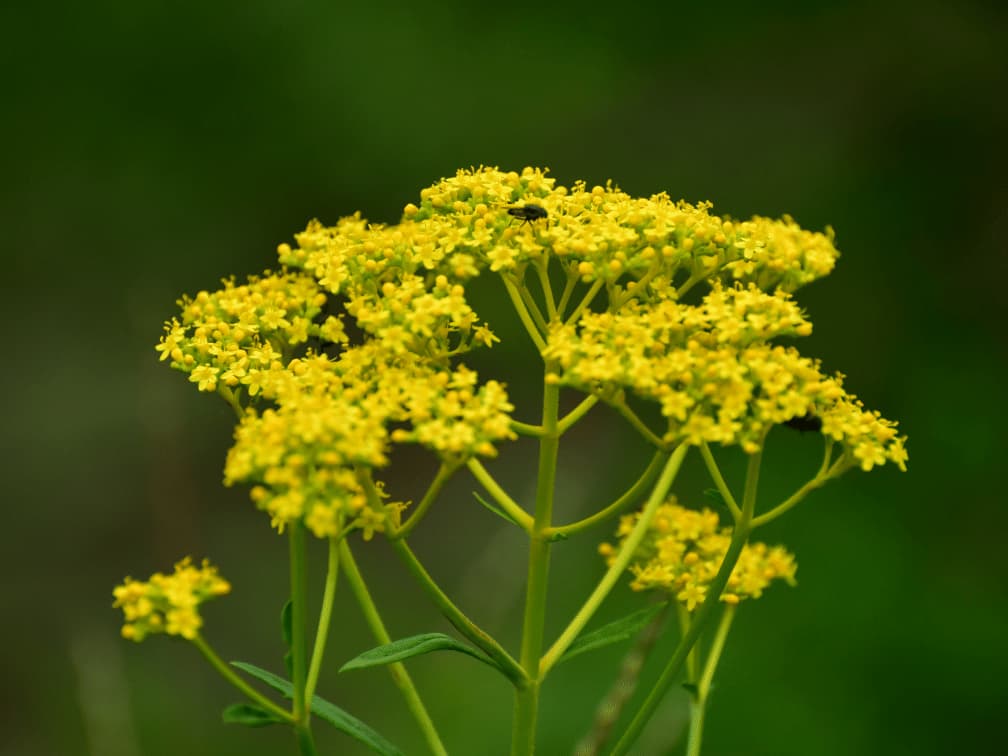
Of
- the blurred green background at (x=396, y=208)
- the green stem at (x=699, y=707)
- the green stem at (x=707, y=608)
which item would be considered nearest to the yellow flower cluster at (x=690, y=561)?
the green stem at (x=699, y=707)

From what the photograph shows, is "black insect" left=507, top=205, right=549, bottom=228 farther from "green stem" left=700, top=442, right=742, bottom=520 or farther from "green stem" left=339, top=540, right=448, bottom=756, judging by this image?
"green stem" left=339, top=540, right=448, bottom=756

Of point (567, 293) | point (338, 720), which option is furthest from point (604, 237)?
point (338, 720)

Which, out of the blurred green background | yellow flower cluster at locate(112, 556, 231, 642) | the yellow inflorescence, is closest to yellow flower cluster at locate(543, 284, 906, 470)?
the yellow inflorescence

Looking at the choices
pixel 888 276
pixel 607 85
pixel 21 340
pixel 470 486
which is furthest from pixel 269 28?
pixel 888 276

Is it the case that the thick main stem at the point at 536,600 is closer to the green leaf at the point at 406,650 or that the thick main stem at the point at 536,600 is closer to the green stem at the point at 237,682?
the green leaf at the point at 406,650

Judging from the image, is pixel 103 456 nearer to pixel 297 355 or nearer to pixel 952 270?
pixel 297 355

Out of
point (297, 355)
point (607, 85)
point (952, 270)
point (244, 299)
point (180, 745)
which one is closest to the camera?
point (244, 299)
